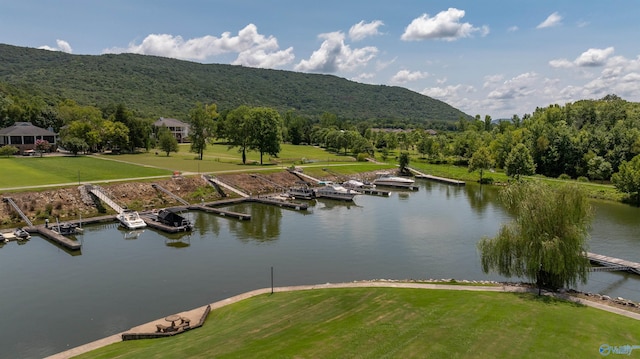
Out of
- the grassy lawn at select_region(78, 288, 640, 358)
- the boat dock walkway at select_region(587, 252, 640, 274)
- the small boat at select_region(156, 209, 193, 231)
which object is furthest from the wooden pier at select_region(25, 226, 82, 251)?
the boat dock walkway at select_region(587, 252, 640, 274)

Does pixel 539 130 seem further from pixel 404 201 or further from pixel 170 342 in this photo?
pixel 170 342

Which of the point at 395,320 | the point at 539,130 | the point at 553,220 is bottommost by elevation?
the point at 395,320

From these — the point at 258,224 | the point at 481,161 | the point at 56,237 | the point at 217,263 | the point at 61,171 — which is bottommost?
the point at 217,263

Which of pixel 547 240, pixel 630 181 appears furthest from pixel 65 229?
pixel 630 181

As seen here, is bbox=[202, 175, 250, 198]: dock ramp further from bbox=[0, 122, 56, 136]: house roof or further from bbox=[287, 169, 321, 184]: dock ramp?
bbox=[0, 122, 56, 136]: house roof

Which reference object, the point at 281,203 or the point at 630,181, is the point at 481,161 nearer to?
the point at 630,181

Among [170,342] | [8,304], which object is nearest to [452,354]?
[170,342]
